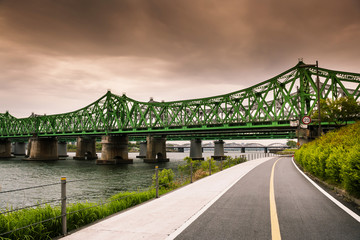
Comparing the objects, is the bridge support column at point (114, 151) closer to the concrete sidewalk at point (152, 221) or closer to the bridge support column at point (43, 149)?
the bridge support column at point (43, 149)

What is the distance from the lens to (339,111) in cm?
4288

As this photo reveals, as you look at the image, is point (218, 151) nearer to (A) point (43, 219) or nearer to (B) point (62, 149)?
(B) point (62, 149)

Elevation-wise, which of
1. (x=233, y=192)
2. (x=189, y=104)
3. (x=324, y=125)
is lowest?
(x=233, y=192)

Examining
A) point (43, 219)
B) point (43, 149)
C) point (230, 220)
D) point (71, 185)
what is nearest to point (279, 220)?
point (230, 220)

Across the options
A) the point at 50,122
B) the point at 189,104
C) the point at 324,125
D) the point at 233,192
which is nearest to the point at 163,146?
the point at 189,104

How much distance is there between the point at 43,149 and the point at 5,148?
42030mm

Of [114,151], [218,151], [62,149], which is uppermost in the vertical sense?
[114,151]

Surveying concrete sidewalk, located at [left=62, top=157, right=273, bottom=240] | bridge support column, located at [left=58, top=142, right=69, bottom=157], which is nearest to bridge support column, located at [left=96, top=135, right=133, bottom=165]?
bridge support column, located at [left=58, top=142, right=69, bottom=157]

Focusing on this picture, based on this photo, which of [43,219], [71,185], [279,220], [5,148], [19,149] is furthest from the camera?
[19,149]

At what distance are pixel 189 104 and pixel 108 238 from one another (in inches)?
3579

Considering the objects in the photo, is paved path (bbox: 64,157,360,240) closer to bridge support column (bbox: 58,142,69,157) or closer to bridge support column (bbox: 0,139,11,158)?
bridge support column (bbox: 0,139,11,158)

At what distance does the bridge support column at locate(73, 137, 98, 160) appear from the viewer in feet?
356

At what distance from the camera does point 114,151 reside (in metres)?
82.8

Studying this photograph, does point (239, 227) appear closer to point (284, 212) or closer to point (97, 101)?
point (284, 212)
